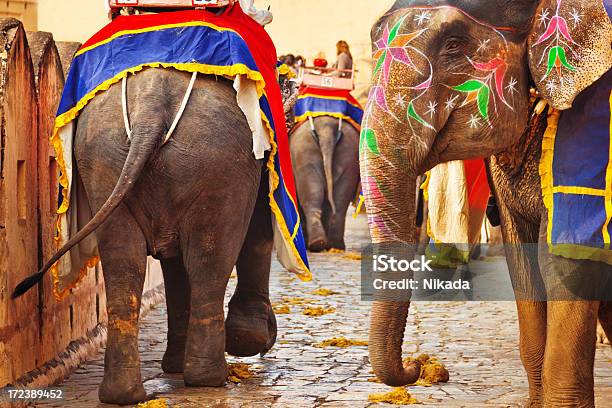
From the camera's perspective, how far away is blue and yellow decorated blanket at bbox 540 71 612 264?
4.05 meters

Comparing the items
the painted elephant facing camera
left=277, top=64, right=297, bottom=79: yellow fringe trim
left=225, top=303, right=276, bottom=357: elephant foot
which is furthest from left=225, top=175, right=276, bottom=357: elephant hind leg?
the painted elephant facing camera

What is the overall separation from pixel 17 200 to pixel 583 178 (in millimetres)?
2495

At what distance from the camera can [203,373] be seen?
17.5 feet

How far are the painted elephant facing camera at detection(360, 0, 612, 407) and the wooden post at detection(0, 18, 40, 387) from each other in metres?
1.68

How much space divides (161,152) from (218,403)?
106cm

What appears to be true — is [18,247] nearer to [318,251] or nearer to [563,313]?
[563,313]

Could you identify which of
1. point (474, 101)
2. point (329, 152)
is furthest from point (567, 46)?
point (329, 152)

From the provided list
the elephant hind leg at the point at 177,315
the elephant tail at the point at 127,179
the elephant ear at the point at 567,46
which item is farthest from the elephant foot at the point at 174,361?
the elephant ear at the point at 567,46

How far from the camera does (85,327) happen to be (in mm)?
6613

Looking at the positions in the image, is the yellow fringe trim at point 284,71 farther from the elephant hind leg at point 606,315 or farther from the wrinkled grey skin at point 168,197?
the elephant hind leg at point 606,315

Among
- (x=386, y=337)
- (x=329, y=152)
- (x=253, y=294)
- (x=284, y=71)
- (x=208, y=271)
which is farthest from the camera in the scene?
(x=329, y=152)

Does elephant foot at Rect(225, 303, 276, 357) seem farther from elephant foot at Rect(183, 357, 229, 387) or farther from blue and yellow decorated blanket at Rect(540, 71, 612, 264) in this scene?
blue and yellow decorated blanket at Rect(540, 71, 612, 264)

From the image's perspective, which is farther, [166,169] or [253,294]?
[253,294]

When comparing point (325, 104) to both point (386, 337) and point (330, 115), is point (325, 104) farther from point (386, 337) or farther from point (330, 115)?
point (386, 337)
